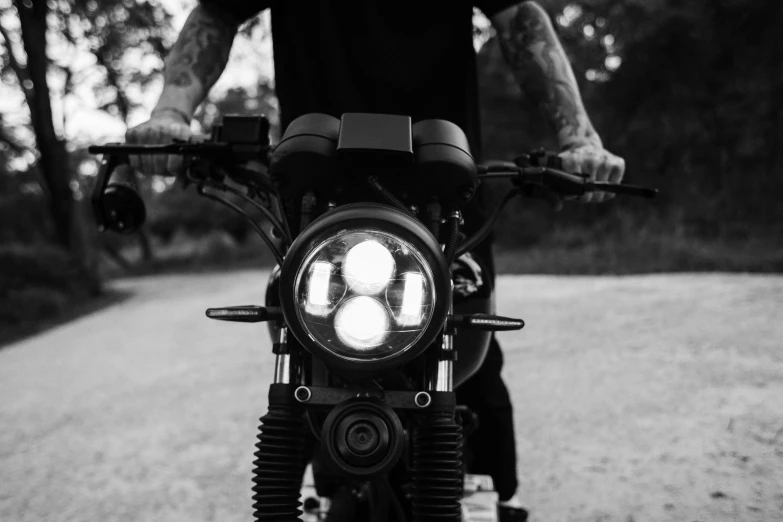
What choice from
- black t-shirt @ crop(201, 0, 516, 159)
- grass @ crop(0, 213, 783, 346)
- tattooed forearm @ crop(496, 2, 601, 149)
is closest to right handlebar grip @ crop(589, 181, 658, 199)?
tattooed forearm @ crop(496, 2, 601, 149)

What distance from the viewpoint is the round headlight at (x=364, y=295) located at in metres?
0.91

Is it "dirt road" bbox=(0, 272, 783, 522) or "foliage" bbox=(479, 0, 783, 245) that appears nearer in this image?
"dirt road" bbox=(0, 272, 783, 522)

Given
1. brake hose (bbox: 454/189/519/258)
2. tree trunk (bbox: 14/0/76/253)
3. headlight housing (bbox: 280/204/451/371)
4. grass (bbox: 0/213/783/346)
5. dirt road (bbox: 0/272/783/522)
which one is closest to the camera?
headlight housing (bbox: 280/204/451/371)

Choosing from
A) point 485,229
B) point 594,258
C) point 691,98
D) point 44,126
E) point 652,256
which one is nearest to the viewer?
point 485,229

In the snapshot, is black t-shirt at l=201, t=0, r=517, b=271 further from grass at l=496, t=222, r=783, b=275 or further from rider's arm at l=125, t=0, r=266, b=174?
grass at l=496, t=222, r=783, b=275

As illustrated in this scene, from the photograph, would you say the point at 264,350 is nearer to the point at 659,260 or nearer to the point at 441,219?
the point at 441,219

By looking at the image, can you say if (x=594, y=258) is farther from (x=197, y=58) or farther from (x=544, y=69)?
(x=197, y=58)

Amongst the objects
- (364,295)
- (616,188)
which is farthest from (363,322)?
(616,188)

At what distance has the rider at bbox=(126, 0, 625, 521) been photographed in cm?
175

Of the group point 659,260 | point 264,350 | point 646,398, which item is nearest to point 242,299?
point 264,350

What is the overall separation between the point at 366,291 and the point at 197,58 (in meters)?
1.14

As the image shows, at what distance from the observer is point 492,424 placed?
71.5 inches

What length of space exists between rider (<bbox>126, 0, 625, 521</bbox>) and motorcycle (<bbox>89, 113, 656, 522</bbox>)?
543 mm

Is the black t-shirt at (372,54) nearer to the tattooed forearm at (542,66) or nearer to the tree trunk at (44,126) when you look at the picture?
the tattooed forearm at (542,66)
